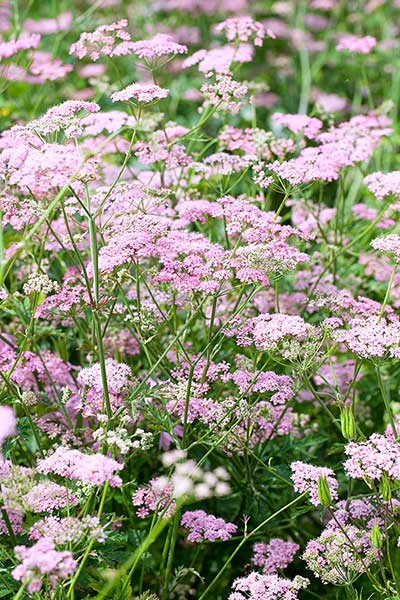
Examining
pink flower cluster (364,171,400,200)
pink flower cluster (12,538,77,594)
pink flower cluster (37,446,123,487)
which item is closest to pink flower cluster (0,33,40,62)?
→ pink flower cluster (364,171,400,200)

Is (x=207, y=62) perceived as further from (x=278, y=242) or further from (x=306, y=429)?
(x=306, y=429)

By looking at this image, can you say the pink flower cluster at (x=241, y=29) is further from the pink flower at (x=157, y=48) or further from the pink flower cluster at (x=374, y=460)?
the pink flower cluster at (x=374, y=460)

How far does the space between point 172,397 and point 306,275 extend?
1.16 meters

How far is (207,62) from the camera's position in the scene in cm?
340

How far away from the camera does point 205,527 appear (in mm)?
2590

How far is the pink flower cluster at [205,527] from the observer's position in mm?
2539

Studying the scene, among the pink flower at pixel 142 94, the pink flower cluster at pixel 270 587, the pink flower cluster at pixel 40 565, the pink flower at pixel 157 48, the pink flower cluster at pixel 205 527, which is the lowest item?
the pink flower cluster at pixel 205 527

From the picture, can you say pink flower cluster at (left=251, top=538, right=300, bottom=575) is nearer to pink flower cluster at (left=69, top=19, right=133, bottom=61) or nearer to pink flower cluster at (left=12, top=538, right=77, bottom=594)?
pink flower cluster at (left=12, top=538, right=77, bottom=594)

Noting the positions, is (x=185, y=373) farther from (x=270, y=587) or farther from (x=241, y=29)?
(x=241, y=29)

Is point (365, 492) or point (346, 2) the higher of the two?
point (346, 2)

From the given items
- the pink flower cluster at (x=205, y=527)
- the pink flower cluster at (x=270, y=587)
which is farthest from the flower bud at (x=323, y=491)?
the pink flower cluster at (x=205, y=527)

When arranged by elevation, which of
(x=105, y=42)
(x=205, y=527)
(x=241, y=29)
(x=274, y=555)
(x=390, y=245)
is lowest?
(x=274, y=555)

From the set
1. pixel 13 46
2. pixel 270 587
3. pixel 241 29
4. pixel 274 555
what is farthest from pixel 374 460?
pixel 13 46

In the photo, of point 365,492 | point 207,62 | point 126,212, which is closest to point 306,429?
point 365,492
